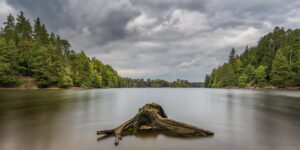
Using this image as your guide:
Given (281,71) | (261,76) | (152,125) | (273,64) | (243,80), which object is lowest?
(152,125)

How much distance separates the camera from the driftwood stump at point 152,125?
5.57 metres

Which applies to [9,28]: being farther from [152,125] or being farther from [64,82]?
[152,125]

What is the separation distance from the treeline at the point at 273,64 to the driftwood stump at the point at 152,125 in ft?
229

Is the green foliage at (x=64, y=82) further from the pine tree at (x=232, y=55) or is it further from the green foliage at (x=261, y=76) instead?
the pine tree at (x=232, y=55)

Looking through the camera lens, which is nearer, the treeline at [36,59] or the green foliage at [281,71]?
the treeline at [36,59]

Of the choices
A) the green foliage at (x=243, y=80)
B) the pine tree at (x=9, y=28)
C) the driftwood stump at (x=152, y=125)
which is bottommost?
the driftwood stump at (x=152, y=125)

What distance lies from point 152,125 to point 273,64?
74281 millimetres

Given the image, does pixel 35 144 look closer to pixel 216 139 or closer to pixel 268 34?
pixel 216 139

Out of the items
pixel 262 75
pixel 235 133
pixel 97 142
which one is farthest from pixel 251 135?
pixel 262 75

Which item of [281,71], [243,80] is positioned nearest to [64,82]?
[281,71]

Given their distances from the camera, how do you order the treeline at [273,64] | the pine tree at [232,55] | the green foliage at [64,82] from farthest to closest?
the pine tree at [232,55] < the treeline at [273,64] < the green foliage at [64,82]

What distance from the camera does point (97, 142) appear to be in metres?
4.99

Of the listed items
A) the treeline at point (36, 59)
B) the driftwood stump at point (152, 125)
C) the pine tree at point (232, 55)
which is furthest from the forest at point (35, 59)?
the pine tree at point (232, 55)

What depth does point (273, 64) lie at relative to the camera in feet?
202
